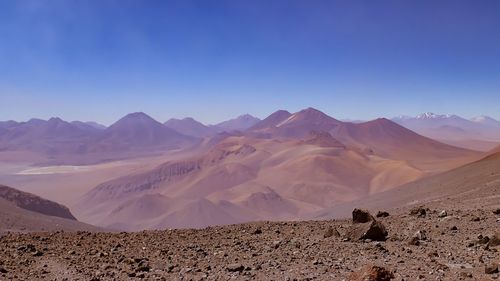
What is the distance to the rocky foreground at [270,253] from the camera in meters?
7.31

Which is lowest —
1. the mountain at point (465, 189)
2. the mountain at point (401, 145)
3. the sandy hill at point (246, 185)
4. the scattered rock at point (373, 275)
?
the sandy hill at point (246, 185)

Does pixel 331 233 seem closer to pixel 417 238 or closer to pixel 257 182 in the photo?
pixel 417 238

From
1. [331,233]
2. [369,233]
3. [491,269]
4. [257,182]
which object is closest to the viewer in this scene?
[491,269]

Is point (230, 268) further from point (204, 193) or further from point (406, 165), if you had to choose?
point (204, 193)

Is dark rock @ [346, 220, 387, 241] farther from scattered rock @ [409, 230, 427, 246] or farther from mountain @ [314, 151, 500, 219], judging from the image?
mountain @ [314, 151, 500, 219]

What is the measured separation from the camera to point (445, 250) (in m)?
8.62

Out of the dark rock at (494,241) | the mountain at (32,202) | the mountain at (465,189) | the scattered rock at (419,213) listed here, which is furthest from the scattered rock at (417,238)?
the mountain at (32,202)

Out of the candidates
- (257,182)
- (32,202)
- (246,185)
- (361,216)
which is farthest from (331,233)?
(257,182)

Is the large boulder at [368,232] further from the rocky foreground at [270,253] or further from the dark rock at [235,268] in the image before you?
the dark rock at [235,268]

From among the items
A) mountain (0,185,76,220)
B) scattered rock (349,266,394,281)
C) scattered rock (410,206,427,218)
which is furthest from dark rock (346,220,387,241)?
mountain (0,185,76,220)

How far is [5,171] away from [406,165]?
15706cm

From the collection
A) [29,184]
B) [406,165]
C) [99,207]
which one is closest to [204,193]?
[99,207]

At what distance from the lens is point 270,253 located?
8.66 metres

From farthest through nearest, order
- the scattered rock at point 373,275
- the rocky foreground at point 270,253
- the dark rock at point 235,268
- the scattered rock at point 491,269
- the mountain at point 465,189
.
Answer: the mountain at point 465,189
the dark rock at point 235,268
the rocky foreground at point 270,253
the scattered rock at point 491,269
the scattered rock at point 373,275
